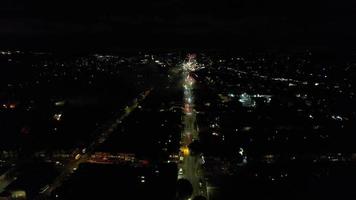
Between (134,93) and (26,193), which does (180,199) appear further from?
(134,93)

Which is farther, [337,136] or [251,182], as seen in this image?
[337,136]

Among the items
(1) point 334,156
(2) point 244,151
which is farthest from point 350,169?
(2) point 244,151

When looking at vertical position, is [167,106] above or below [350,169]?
above

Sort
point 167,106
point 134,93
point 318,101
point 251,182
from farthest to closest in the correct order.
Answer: point 134,93
point 318,101
point 167,106
point 251,182

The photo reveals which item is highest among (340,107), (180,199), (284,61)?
(284,61)

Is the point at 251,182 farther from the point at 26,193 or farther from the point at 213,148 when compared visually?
the point at 26,193

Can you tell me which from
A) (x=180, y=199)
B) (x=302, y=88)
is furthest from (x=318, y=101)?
(x=180, y=199)

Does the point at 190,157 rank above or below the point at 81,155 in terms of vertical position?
below

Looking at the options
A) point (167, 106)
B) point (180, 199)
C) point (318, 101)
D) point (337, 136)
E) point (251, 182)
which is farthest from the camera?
point (318, 101)

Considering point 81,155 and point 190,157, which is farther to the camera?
point 81,155
